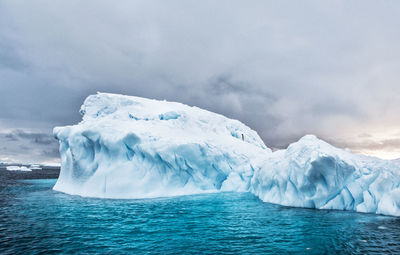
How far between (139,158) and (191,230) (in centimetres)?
1340

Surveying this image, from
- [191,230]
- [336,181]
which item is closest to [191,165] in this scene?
[336,181]

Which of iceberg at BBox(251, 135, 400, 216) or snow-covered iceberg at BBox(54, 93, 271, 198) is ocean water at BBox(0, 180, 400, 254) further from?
snow-covered iceberg at BBox(54, 93, 271, 198)

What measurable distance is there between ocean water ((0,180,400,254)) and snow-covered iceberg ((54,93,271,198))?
5907 millimetres

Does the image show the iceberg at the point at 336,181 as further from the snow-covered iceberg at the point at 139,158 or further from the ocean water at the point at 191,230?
the snow-covered iceberg at the point at 139,158

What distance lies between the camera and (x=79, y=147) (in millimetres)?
23750

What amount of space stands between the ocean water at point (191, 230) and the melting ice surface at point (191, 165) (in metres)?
1.81

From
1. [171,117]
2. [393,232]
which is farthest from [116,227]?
[171,117]

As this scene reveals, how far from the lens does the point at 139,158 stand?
23.1 metres

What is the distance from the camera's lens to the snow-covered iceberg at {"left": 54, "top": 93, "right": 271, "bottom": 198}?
22.0 metres

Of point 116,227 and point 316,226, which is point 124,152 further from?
point 316,226

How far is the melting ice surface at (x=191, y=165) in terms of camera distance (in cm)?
1555

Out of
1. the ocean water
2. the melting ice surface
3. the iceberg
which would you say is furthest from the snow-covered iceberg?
the ocean water

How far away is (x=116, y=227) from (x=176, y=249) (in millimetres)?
3962

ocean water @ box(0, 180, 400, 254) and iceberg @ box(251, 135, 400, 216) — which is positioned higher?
iceberg @ box(251, 135, 400, 216)
